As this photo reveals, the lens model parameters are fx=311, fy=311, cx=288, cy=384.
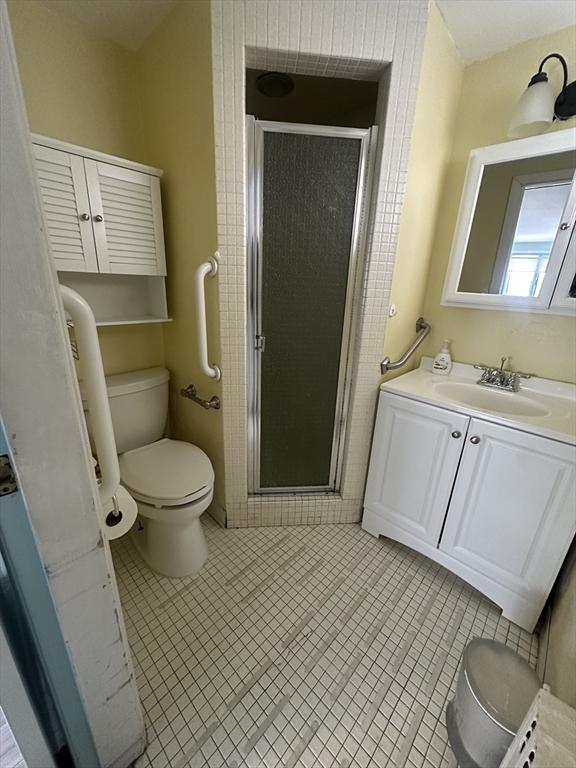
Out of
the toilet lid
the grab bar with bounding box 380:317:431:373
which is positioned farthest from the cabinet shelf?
the grab bar with bounding box 380:317:431:373

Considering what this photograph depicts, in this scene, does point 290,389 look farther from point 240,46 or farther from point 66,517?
point 240,46

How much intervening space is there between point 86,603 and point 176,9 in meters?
2.00

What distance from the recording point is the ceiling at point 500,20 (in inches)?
46.2

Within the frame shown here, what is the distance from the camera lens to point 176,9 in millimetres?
1213

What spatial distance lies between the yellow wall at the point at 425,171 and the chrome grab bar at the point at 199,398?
2.88ft

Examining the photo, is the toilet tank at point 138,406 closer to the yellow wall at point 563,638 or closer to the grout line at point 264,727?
the grout line at point 264,727

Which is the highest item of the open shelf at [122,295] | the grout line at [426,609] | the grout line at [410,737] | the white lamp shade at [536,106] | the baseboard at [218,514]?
the white lamp shade at [536,106]

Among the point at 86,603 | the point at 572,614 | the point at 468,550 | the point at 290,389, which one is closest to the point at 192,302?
the point at 290,389

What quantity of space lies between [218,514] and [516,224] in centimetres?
207

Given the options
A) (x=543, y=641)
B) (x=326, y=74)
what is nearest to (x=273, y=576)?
(x=543, y=641)

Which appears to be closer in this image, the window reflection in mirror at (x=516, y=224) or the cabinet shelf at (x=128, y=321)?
the window reflection in mirror at (x=516, y=224)

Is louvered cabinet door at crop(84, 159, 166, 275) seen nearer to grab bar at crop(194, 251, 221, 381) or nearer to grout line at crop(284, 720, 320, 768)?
grab bar at crop(194, 251, 221, 381)

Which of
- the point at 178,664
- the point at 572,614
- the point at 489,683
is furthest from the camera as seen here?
the point at 178,664

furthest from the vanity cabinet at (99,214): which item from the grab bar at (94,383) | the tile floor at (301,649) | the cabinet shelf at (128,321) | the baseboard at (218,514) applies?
the tile floor at (301,649)
